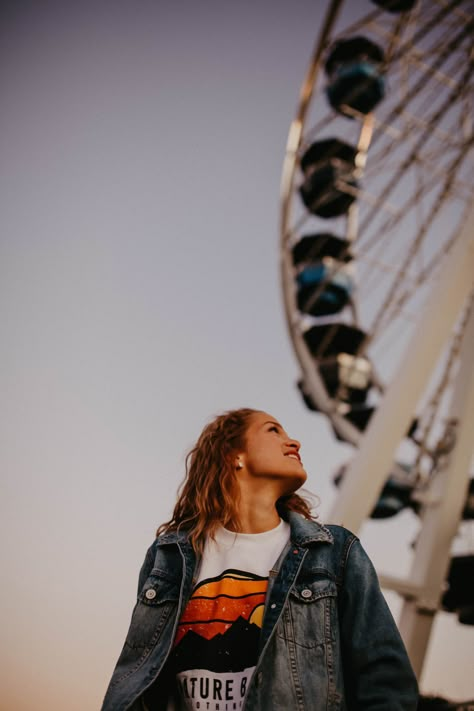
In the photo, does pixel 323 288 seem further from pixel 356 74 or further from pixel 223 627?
pixel 223 627

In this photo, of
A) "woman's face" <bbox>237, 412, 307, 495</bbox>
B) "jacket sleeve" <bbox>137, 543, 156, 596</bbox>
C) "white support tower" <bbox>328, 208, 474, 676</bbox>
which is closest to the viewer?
"jacket sleeve" <bbox>137, 543, 156, 596</bbox>

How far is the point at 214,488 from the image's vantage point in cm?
234

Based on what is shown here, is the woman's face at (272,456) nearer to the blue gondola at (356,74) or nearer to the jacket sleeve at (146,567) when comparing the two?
the jacket sleeve at (146,567)

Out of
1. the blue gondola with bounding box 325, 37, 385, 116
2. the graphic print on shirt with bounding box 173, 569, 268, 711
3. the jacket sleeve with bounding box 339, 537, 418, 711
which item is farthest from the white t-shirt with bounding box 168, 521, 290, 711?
the blue gondola with bounding box 325, 37, 385, 116

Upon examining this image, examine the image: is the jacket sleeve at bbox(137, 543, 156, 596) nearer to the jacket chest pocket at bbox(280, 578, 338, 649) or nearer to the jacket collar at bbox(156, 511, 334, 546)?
the jacket collar at bbox(156, 511, 334, 546)

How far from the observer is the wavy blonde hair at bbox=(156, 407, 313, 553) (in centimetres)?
223

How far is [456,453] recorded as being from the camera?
6594 millimetres

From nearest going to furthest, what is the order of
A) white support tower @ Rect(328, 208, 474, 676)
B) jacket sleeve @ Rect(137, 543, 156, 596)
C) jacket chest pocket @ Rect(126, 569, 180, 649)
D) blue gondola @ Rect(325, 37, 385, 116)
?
jacket chest pocket @ Rect(126, 569, 180, 649) → jacket sleeve @ Rect(137, 543, 156, 596) → white support tower @ Rect(328, 208, 474, 676) → blue gondola @ Rect(325, 37, 385, 116)

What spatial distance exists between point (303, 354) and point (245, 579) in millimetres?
9105

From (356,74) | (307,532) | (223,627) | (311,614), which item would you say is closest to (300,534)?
(307,532)

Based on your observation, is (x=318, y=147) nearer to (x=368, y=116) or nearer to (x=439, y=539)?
(x=368, y=116)

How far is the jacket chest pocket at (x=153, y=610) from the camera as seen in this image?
1.96m

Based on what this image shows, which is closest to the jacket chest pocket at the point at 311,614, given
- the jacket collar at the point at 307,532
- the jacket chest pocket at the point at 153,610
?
the jacket collar at the point at 307,532

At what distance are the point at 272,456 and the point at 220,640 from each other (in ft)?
2.10
